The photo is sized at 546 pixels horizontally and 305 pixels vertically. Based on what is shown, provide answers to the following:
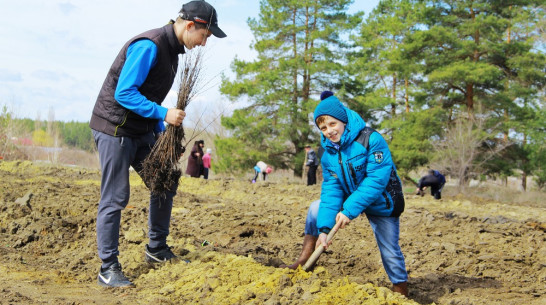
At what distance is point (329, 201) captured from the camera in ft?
12.5

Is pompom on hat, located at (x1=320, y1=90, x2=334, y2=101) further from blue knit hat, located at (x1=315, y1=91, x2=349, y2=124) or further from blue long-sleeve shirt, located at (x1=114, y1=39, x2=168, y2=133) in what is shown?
blue long-sleeve shirt, located at (x1=114, y1=39, x2=168, y2=133)

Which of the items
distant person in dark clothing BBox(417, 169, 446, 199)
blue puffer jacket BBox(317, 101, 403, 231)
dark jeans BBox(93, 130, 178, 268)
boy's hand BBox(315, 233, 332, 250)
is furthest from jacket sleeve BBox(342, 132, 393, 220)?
distant person in dark clothing BBox(417, 169, 446, 199)

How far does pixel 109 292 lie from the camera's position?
3658 mm

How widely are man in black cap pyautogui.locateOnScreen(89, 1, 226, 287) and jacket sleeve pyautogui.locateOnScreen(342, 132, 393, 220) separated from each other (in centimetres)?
146

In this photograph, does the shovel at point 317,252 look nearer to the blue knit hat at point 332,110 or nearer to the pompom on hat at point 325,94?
the blue knit hat at point 332,110

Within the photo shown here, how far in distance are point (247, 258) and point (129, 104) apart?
158 cm

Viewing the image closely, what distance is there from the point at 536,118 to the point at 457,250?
19848 mm

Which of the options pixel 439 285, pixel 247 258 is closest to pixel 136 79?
pixel 247 258

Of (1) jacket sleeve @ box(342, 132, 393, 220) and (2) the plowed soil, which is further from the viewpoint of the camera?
(1) jacket sleeve @ box(342, 132, 393, 220)

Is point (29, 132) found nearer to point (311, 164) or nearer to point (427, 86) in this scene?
point (311, 164)

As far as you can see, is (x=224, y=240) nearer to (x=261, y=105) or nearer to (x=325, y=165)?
(x=325, y=165)

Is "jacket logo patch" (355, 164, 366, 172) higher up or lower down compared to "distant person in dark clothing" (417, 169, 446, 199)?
higher up

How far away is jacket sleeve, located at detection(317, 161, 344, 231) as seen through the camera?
3.77m

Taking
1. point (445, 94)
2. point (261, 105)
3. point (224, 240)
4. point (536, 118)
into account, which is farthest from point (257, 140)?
point (224, 240)
